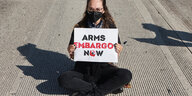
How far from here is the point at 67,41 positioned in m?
4.32

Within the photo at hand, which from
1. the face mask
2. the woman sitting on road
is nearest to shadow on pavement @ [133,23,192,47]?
the woman sitting on road

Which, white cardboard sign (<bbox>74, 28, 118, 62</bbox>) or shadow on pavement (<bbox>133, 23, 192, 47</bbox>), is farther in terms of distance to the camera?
shadow on pavement (<bbox>133, 23, 192, 47</bbox>)

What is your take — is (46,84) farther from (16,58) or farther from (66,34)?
(66,34)

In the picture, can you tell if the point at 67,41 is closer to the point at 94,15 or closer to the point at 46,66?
the point at 46,66

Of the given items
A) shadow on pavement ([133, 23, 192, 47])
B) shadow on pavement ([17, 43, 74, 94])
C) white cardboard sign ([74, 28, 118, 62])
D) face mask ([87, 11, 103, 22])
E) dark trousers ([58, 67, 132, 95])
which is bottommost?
shadow on pavement ([133, 23, 192, 47])

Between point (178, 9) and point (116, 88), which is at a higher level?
point (116, 88)

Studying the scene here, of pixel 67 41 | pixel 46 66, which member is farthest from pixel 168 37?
pixel 46 66

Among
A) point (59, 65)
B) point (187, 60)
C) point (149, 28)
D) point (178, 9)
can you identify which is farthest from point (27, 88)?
point (178, 9)

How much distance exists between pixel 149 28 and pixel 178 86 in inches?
75.2

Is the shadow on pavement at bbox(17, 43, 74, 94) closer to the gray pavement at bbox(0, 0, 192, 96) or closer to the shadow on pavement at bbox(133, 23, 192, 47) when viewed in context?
the gray pavement at bbox(0, 0, 192, 96)

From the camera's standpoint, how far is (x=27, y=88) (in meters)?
3.07

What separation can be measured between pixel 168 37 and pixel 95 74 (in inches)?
89.0

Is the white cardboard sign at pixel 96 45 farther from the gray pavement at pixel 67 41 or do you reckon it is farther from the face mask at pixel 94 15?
the gray pavement at pixel 67 41

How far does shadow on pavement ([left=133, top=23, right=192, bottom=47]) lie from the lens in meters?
4.32
